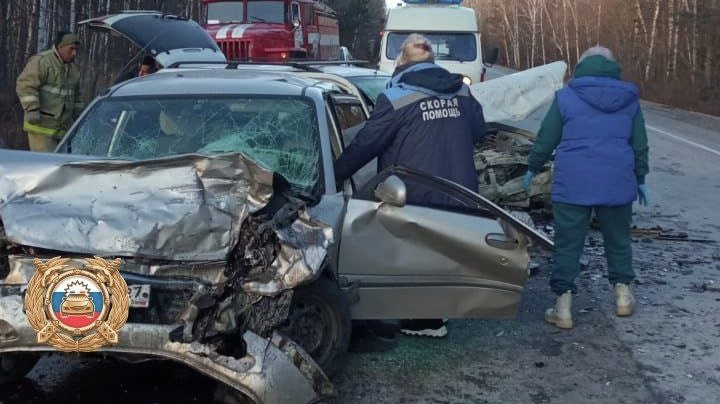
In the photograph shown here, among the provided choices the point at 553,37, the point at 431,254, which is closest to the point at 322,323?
the point at 431,254

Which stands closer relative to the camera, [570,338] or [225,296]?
[225,296]

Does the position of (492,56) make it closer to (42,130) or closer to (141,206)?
(42,130)

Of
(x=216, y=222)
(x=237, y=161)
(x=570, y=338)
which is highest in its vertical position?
(x=237, y=161)

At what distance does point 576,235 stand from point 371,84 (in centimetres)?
375

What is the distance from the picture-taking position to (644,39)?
1435 inches

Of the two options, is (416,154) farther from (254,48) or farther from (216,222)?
(254,48)

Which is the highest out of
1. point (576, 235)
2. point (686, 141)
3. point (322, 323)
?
point (576, 235)

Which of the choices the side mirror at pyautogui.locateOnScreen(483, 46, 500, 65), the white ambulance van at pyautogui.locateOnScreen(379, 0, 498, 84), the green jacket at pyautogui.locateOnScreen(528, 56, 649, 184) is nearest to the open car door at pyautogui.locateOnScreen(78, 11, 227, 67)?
the green jacket at pyautogui.locateOnScreen(528, 56, 649, 184)

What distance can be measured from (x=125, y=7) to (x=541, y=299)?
70.4ft

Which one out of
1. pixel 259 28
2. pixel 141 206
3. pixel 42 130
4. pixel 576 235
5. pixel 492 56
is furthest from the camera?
pixel 259 28

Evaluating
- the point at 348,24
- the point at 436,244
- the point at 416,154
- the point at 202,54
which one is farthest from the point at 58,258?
the point at 348,24

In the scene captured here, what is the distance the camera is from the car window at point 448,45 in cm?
1579

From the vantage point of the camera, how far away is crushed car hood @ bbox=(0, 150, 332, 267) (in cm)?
357

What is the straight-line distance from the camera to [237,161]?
3805 mm
